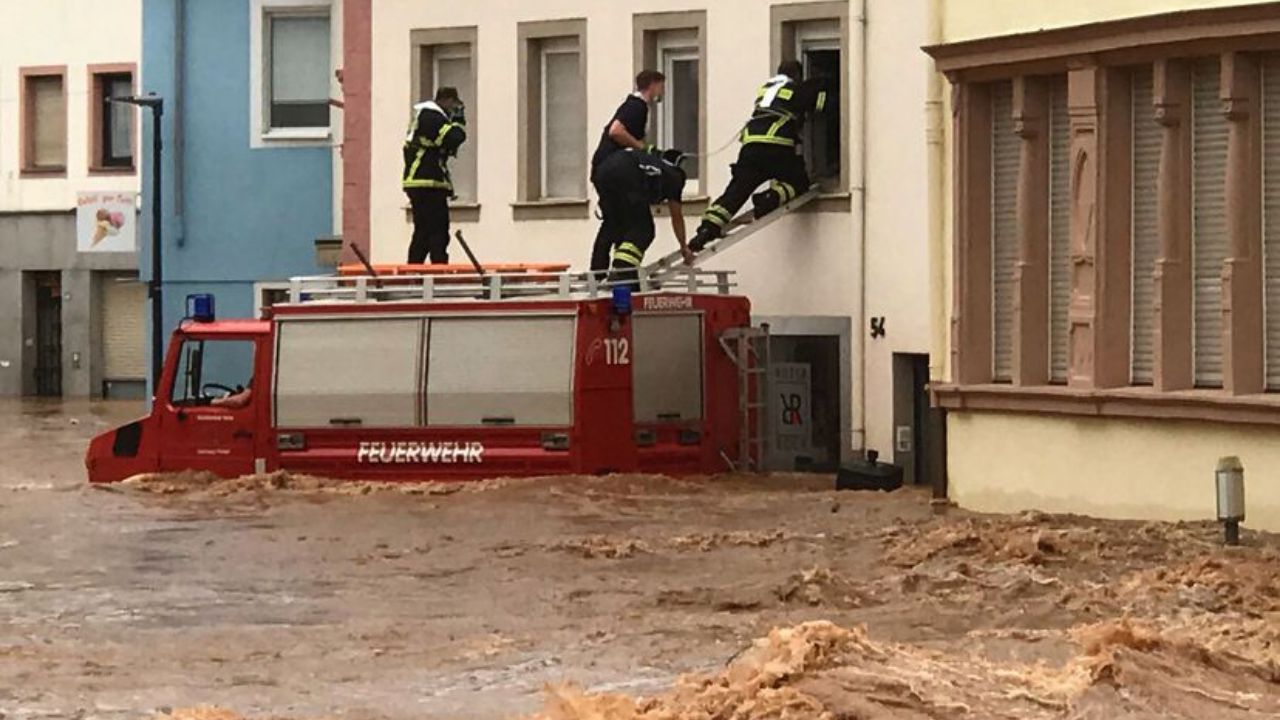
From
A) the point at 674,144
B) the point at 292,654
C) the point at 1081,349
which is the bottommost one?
the point at 292,654

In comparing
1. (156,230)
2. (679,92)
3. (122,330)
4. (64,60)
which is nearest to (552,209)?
(679,92)

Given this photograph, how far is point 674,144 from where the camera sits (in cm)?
2988

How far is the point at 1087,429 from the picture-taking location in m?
20.5

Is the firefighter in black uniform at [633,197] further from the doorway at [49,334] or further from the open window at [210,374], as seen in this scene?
the doorway at [49,334]

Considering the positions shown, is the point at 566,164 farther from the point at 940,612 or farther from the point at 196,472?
the point at 940,612

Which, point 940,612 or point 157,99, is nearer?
point 940,612

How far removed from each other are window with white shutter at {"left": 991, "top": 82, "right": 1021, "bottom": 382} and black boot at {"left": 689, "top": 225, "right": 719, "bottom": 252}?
6881mm

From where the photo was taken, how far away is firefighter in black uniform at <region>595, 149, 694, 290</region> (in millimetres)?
27891

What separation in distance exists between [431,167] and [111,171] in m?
21.5

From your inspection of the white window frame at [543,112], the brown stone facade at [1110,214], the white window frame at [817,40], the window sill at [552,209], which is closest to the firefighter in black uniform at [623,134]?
the white window frame at [817,40]

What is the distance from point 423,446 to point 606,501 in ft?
6.87

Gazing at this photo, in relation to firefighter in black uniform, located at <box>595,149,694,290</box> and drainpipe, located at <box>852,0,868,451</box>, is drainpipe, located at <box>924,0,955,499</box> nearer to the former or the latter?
drainpipe, located at <box>852,0,868,451</box>

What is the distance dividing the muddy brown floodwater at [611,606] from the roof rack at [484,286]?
1695mm

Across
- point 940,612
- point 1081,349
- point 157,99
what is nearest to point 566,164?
point 157,99
